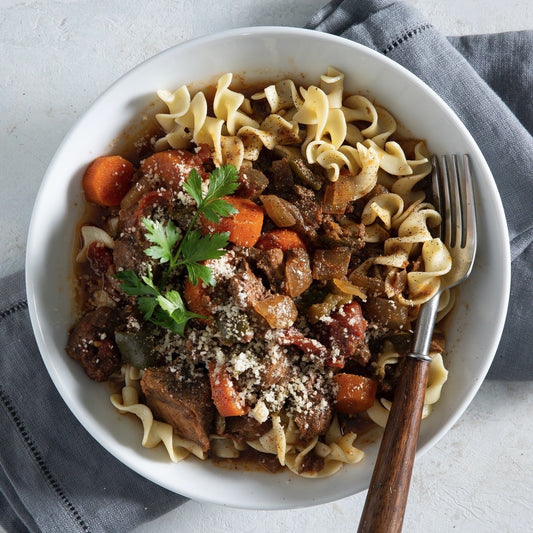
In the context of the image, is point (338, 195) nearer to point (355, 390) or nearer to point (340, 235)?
point (340, 235)

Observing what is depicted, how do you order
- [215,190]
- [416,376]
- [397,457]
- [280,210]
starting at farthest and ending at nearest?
[280,210], [416,376], [215,190], [397,457]

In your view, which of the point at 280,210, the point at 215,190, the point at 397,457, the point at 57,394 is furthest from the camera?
the point at 57,394

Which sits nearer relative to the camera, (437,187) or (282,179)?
(282,179)

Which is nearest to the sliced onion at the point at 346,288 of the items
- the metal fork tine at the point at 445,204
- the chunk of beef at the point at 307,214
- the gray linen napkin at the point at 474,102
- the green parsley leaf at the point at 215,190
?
the chunk of beef at the point at 307,214

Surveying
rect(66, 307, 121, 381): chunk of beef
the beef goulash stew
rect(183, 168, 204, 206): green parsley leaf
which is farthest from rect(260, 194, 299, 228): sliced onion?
rect(66, 307, 121, 381): chunk of beef

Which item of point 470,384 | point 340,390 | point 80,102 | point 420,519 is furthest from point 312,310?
point 80,102

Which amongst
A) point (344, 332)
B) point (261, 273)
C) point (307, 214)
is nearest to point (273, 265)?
point (261, 273)

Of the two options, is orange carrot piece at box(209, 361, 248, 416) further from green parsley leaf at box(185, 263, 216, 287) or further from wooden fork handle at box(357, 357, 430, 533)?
wooden fork handle at box(357, 357, 430, 533)

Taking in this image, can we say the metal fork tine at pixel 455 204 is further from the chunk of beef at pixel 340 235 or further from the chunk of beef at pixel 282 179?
the chunk of beef at pixel 282 179
